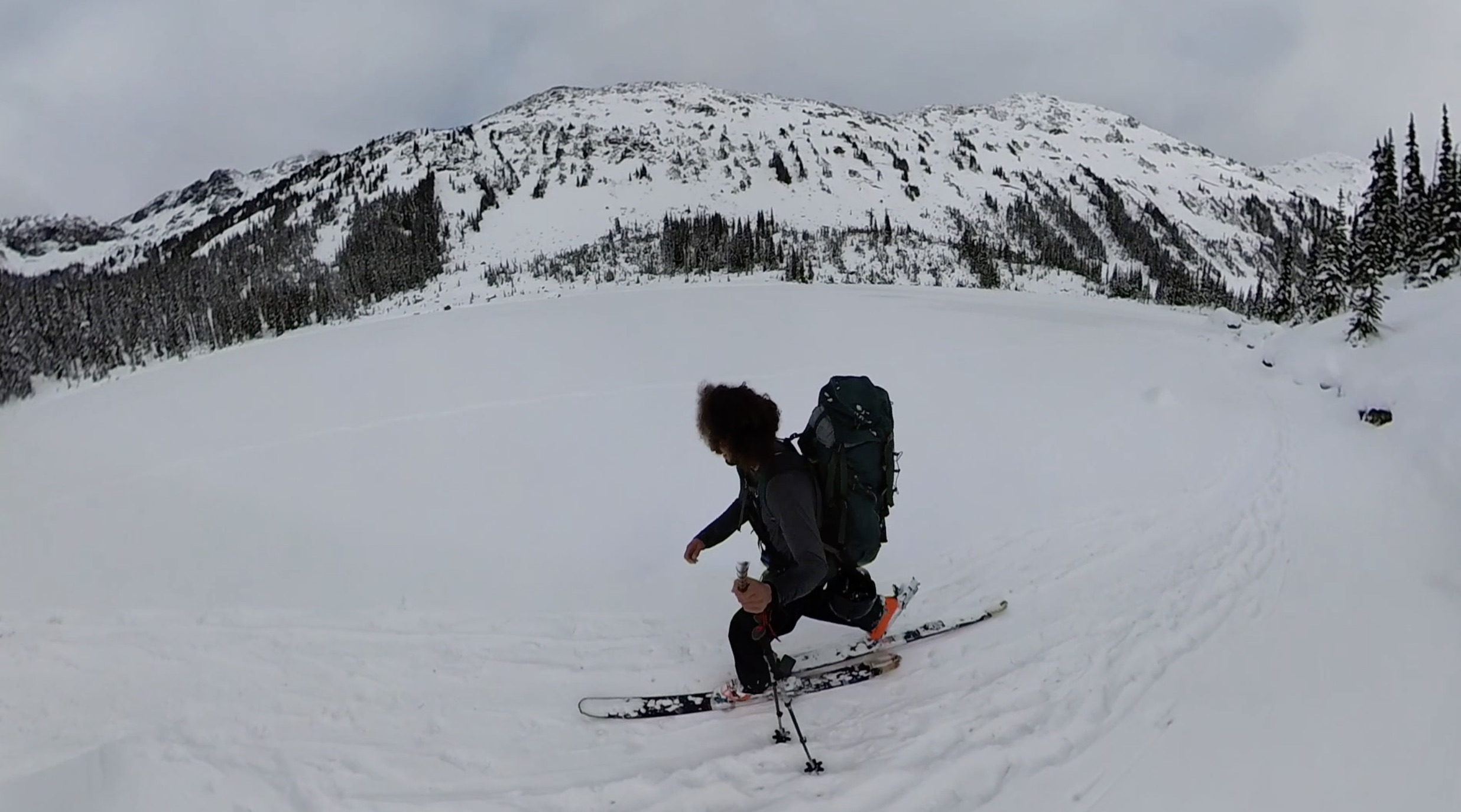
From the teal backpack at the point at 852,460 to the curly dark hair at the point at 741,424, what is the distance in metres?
0.30

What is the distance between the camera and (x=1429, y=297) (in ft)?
61.1

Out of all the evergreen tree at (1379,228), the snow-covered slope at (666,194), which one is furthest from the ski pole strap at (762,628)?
the snow-covered slope at (666,194)

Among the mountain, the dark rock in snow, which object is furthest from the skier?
the mountain

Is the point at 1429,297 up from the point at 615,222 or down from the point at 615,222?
down

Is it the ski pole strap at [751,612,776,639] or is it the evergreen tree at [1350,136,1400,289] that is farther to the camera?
the evergreen tree at [1350,136,1400,289]

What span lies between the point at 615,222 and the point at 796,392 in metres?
142

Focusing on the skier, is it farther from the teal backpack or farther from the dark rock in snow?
the dark rock in snow

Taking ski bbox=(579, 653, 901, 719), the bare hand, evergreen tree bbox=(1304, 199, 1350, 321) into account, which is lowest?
ski bbox=(579, 653, 901, 719)

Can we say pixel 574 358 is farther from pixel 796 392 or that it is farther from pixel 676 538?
pixel 676 538

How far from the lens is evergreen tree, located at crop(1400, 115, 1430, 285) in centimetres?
3353

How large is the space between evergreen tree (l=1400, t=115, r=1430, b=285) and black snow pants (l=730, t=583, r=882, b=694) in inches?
1786

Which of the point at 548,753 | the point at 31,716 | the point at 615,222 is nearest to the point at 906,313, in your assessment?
the point at 548,753

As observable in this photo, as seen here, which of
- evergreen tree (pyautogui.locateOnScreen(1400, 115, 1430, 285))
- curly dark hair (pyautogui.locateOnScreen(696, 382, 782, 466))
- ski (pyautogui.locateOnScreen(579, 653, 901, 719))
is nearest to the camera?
curly dark hair (pyautogui.locateOnScreen(696, 382, 782, 466))

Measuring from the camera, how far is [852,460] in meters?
3.83
